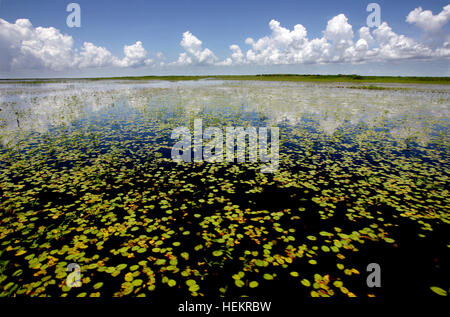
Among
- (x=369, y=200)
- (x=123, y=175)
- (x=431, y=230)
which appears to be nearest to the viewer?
(x=431, y=230)

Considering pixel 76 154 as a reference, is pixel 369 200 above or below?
below

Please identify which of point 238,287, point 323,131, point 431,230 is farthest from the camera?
point 323,131

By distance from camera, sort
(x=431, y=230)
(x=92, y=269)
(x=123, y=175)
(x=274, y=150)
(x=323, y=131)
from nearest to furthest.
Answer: (x=92, y=269) → (x=431, y=230) → (x=123, y=175) → (x=274, y=150) → (x=323, y=131)

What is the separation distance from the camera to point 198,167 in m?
10.9

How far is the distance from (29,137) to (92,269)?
53.1 feet

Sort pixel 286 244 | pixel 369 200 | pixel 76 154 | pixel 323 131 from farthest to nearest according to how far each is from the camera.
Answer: pixel 323 131 → pixel 76 154 → pixel 369 200 → pixel 286 244

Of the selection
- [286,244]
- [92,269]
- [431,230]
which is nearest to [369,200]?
[431,230]

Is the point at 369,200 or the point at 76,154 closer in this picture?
the point at 369,200

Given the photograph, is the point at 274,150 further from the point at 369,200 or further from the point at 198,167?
the point at 369,200

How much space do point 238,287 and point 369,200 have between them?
19.9 feet

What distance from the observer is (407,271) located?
515 cm
